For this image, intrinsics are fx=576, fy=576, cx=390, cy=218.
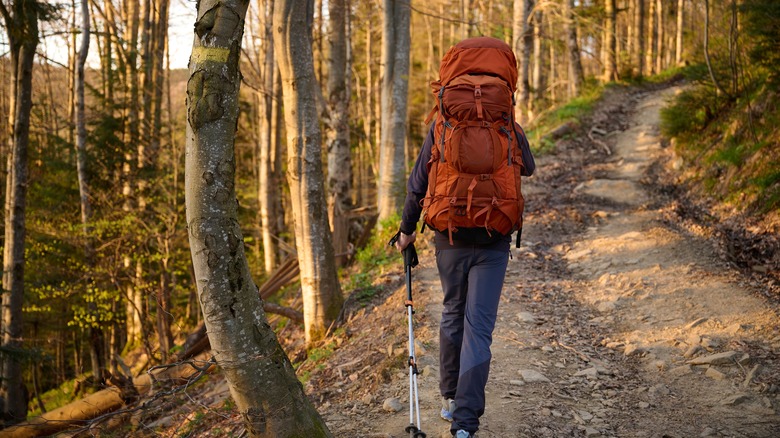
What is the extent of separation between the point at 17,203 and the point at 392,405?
27.6ft

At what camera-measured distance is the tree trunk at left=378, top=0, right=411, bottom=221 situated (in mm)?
9984

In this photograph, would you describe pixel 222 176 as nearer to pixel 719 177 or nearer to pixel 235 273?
pixel 235 273

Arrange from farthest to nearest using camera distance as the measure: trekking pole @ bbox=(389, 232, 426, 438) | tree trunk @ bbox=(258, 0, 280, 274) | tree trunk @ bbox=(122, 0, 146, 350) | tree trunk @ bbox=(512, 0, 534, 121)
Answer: tree trunk @ bbox=(258, 0, 280, 274), tree trunk @ bbox=(512, 0, 534, 121), tree trunk @ bbox=(122, 0, 146, 350), trekking pole @ bbox=(389, 232, 426, 438)

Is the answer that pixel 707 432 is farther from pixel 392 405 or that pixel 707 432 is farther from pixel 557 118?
pixel 557 118

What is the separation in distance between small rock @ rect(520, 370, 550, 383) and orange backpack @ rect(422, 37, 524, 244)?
73.2 inches

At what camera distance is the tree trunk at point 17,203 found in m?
9.39

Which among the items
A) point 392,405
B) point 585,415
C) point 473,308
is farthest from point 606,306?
point 473,308

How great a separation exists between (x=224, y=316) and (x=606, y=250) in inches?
240

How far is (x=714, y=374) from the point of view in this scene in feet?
14.9

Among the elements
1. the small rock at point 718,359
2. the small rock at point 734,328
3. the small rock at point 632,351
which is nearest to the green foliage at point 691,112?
the small rock at point 734,328

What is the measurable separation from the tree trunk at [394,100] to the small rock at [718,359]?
601cm

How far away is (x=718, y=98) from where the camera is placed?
11.2 meters

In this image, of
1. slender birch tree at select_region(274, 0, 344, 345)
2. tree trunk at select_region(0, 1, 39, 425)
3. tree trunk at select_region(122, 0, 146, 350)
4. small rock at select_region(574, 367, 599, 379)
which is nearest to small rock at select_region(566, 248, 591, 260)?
small rock at select_region(574, 367, 599, 379)

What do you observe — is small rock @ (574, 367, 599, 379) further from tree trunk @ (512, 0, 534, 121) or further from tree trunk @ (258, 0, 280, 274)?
tree trunk @ (258, 0, 280, 274)
